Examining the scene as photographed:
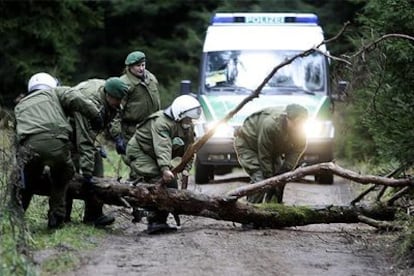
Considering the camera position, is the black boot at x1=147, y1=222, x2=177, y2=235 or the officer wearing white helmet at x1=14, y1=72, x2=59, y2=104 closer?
the officer wearing white helmet at x1=14, y1=72, x2=59, y2=104

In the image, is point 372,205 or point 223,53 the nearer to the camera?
point 372,205

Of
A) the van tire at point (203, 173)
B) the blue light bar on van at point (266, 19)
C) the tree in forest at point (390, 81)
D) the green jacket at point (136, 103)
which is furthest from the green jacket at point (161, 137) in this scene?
the blue light bar on van at point (266, 19)

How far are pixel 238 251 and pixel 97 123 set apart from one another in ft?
6.81

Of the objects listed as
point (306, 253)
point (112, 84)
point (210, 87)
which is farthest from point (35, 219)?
point (210, 87)

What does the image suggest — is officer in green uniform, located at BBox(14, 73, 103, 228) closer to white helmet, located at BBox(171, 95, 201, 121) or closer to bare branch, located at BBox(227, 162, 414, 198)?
white helmet, located at BBox(171, 95, 201, 121)

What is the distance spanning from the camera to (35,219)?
1056 cm

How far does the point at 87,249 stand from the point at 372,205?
12.0ft

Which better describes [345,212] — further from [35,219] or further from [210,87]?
[210,87]

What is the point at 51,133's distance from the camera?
923 centimetres

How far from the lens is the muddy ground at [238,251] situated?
8008mm

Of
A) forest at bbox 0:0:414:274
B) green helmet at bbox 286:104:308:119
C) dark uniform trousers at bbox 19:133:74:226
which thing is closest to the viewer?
dark uniform trousers at bbox 19:133:74:226

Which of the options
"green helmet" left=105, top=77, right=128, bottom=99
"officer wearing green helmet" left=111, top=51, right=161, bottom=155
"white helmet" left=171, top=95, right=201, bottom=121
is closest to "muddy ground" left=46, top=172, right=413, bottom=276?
"officer wearing green helmet" left=111, top=51, right=161, bottom=155

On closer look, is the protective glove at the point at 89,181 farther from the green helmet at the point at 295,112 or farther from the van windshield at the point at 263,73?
the van windshield at the point at 263,73

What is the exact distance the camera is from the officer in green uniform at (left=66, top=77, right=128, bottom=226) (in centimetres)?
970
